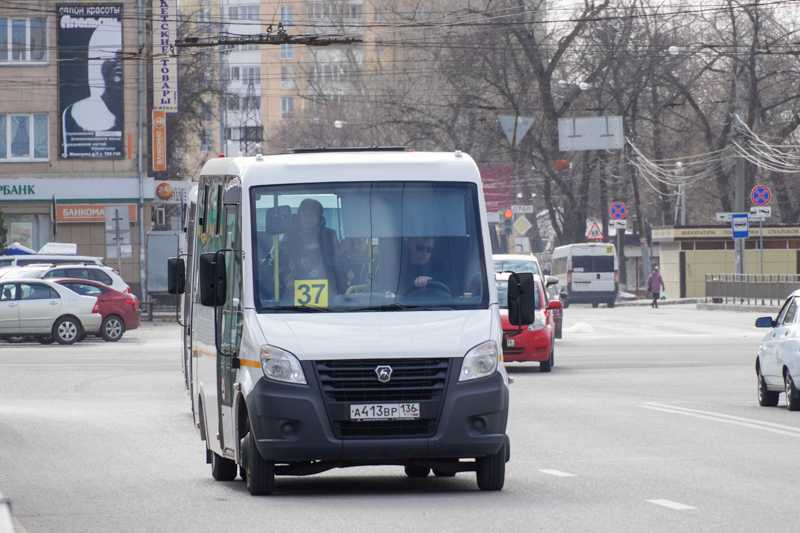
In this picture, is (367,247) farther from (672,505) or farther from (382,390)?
(672,505)

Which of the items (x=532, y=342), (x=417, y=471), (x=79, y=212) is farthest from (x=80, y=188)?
(x=417, y=471)

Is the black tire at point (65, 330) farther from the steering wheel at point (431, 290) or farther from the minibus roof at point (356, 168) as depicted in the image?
the steering wheel at point (431, 290)

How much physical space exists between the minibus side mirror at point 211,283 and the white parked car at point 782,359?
383 inches

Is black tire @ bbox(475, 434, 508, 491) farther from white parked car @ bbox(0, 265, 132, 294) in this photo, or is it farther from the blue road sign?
the blue road sign

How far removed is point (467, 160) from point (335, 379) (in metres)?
2.12

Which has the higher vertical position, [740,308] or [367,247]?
[367,247]

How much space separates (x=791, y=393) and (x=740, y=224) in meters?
32.0

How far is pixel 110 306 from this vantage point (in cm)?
4184

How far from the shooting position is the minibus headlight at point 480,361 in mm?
11703

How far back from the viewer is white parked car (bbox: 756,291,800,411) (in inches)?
806

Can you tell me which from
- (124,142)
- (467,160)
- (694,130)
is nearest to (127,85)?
(124,142)

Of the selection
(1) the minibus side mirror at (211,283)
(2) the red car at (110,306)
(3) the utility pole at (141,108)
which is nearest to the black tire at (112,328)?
(2) the red car at (110,306)

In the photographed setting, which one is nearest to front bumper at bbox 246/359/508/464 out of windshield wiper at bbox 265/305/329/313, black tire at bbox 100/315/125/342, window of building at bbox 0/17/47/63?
windshield wiper at bbox 265/305/329/313

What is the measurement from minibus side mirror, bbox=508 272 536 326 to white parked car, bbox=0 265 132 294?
31.6 metres
